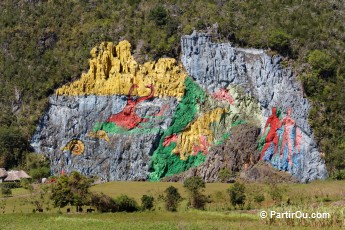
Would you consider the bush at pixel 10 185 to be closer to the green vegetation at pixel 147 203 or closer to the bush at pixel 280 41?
the green vegetation at pixel 147 203

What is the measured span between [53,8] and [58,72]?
12.2 meters

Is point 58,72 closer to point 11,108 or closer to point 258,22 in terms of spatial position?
point 11,108

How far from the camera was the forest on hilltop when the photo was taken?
202 ft

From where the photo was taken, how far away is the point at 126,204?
41.9 m

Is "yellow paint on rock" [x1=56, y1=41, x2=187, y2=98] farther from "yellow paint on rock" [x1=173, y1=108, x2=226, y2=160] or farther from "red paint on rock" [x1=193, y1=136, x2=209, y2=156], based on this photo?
"red paint on rock" [x1=193, y1=136, x2=209, y2=156]

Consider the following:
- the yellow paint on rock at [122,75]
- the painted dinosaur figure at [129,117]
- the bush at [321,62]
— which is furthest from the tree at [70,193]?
the bush at [321,62]

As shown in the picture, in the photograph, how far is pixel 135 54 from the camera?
6575 centimetres

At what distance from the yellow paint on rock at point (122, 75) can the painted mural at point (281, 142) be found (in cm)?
1001

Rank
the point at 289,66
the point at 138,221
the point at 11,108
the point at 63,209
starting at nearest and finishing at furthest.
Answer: the point at 138,221 → the point at 63,209 → the point at 289,66 → the point at 11,108

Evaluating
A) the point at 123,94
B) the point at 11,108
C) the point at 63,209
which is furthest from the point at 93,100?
the point at 63,209

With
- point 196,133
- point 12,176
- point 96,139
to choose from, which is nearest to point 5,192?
point 12,176

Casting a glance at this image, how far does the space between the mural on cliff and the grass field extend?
8.40 meters

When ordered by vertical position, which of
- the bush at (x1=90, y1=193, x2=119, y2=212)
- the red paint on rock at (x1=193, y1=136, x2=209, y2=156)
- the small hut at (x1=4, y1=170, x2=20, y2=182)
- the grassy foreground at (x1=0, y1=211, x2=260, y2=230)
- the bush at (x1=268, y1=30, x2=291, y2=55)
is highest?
the bush at (x1=268, y1=30, x2=291, y2=55)

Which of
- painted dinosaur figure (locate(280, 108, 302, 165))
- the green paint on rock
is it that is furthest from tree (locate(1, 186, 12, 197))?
painted dinosaur figure (locate(280, 108, 302, 165))
